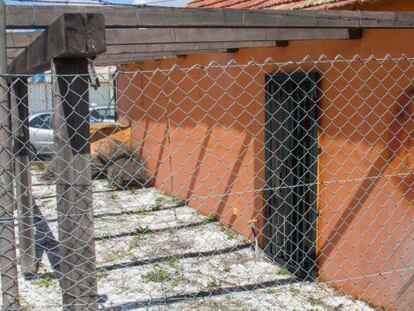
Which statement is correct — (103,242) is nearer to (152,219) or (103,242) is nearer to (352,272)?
(152,219)

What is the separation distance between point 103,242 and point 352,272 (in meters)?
3.40

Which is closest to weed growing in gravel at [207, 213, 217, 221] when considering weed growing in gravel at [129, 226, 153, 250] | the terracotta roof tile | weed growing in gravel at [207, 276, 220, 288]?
weed growing in gravel at [129, 226, 153, 250]

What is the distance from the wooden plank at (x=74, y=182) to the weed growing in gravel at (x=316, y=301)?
9.88 feet

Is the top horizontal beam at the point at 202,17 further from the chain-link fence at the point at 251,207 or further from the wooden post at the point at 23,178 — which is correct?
the wooden post at the point at 23,178

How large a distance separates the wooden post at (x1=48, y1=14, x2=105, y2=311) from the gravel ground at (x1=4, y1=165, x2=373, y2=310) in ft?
4.56

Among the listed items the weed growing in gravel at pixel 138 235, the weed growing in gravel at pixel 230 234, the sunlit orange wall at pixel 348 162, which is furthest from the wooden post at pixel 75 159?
the weed growing in gravel at pixel 230 234

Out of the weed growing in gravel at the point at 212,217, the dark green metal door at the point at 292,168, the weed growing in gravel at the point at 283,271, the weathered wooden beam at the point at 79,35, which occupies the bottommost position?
the weed growing in gravel at the point at 283,271

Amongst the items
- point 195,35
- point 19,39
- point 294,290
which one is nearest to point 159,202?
point 294,290

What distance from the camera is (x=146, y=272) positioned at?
5.86 m

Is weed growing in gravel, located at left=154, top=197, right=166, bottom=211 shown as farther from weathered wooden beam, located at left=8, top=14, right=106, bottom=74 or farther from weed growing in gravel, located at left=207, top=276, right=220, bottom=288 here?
weathered wooden beam, located at left=8, top=14, right=106, bottom=74

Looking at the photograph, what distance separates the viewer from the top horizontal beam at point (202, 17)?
2.59 m

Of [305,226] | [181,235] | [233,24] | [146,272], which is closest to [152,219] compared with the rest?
[181,235]

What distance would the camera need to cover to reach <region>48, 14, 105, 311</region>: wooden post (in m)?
2.07

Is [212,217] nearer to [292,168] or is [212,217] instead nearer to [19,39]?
[292,168]
